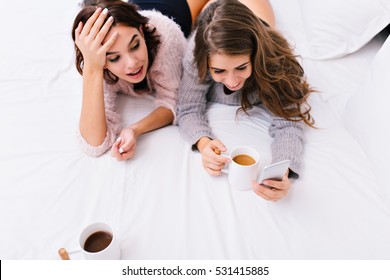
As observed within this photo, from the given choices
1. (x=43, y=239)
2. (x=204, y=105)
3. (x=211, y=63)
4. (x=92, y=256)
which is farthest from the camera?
(x=204, y=105)

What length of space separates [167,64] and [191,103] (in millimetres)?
155

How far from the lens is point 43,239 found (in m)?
0.82

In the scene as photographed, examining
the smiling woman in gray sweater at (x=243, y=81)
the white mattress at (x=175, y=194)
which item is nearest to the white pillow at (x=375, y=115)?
the white mattress at (x=175, y=194)

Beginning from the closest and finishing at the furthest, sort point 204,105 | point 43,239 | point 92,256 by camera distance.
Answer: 1. point 92,256
2. point 43,239
3. point 204,105

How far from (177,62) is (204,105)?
0.17 m

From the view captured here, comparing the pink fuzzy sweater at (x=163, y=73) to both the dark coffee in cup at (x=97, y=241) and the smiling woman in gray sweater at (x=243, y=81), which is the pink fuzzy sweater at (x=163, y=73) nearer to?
the smiling woman in gray sweater at (x=243, y=81)

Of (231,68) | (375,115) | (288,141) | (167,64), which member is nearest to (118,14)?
(167,64)

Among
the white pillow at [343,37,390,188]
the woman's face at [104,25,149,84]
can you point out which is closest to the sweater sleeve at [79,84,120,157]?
the woman's face at [104,25,149,84]

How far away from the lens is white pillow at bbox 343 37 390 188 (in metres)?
0.90

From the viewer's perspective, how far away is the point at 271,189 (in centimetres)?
84

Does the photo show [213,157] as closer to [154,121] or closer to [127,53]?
[154,121]
